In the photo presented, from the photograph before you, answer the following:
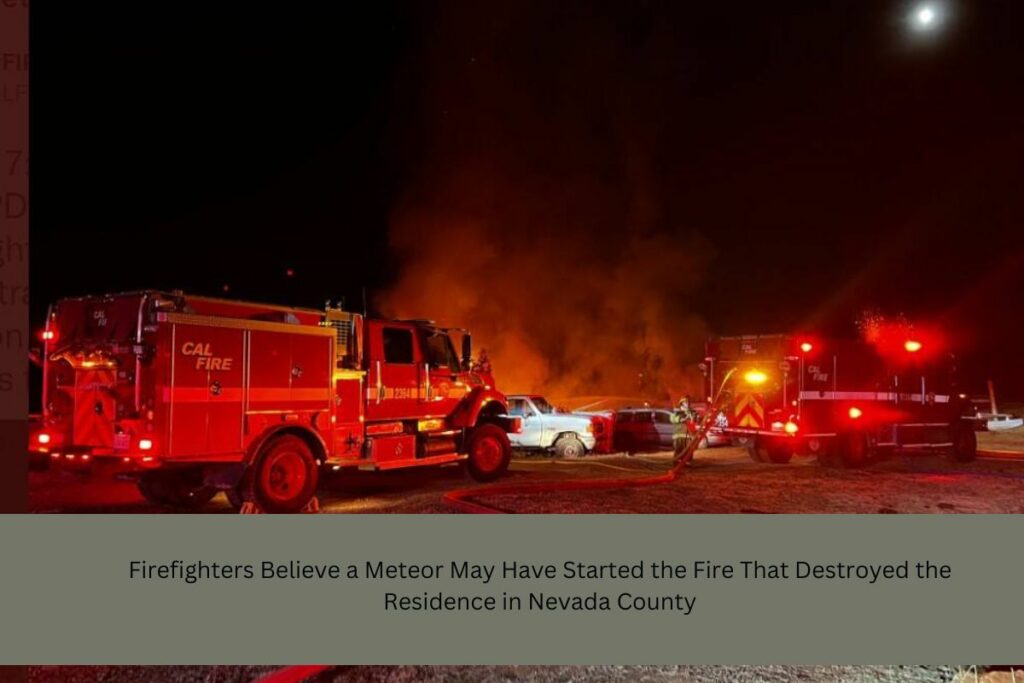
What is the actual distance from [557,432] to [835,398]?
5.31 meters

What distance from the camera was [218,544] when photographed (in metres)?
3.91

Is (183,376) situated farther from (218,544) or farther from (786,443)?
(786,443)

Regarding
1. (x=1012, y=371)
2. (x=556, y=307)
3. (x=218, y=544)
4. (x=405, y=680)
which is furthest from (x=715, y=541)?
(x=1012, y=371)

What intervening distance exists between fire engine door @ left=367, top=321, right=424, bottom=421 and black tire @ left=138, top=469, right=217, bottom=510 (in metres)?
2.14

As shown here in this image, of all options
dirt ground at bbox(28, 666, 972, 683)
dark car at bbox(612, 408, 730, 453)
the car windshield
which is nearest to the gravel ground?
the car windshield

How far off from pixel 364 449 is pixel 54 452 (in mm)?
3315

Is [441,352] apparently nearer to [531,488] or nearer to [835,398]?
[531,488]

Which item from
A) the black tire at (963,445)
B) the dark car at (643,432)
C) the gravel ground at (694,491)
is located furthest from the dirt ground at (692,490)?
the dark car at (643,432)

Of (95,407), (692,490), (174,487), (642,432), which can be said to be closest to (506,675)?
(95,407)

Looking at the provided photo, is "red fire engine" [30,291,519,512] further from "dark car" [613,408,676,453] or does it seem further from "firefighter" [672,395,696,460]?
"dark car" [613,408,676,453]

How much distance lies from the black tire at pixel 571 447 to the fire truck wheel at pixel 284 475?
289 inches

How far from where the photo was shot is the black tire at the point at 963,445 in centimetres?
1362

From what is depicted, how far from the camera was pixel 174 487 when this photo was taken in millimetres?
8250

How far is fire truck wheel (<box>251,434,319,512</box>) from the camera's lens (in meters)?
7.85
